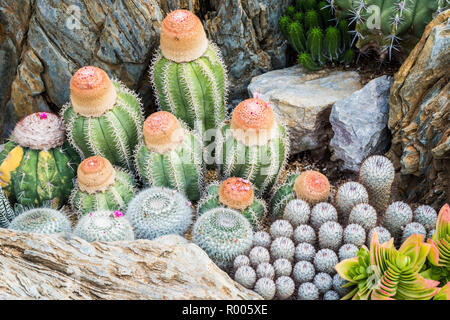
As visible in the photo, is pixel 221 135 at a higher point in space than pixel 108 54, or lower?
lower

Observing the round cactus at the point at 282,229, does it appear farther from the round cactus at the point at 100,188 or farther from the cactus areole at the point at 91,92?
the cactus areole at the point at 91,92

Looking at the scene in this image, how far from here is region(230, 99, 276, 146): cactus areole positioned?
309cm

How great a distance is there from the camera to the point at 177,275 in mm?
2686

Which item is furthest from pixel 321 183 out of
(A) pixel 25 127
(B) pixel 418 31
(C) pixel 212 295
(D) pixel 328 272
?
(A) pixel 25 127

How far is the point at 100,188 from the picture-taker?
A: 3.19 meters

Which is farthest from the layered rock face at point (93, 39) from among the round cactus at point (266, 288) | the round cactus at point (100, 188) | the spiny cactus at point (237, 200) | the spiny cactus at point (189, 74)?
the round cactus at point (266, 288)

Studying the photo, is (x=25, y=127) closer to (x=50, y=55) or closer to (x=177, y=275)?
(x=50, y=55)

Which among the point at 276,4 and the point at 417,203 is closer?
the point at 417,203

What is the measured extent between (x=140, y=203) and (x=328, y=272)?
1189mm

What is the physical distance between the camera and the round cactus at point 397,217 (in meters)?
2.93

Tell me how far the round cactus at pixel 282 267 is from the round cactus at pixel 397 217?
2.16 ft

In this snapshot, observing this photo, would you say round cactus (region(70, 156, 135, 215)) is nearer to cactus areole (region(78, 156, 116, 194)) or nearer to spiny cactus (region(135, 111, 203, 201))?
cactus areole (region(78, 156, 116, 194))

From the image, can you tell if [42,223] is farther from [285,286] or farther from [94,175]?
[285,286]
